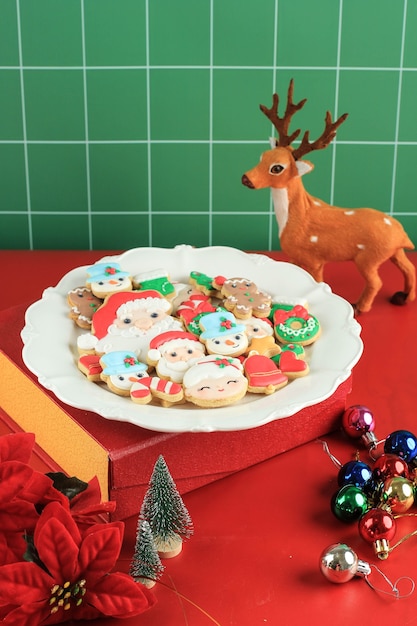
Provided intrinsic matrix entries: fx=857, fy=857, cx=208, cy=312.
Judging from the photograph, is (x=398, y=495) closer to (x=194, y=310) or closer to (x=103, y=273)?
(x=194, y=310)

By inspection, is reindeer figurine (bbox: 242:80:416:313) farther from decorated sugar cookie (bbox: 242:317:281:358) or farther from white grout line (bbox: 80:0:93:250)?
white grout line (bbox: 80:0:93:250)

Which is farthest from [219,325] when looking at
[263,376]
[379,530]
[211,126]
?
[211,126]

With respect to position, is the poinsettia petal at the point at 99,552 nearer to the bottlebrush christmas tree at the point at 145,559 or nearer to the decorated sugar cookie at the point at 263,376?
the bottlebrush christmas tree at the point at 145,559

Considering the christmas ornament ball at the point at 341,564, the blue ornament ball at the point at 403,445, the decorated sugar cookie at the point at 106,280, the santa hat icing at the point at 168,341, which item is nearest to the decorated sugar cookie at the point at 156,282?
the decorated sugar cookie at the point at 106,280

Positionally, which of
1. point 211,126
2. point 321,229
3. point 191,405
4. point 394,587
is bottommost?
point 394,587

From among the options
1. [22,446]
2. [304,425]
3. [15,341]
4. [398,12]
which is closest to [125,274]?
[15,341]

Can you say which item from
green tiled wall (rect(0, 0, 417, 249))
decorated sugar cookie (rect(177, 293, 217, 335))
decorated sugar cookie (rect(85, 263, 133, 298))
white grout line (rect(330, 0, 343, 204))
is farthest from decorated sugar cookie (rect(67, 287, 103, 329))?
white grout line (rect(330, 0, 343, 204))

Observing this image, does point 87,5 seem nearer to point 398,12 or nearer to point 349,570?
point 398,12
